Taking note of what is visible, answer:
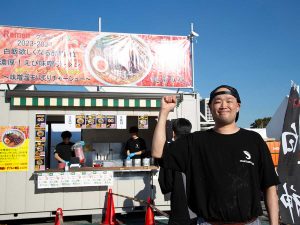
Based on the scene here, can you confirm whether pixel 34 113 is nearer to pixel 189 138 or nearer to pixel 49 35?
pixel 49 35

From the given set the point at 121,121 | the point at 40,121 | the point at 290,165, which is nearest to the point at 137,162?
the point at 121,121

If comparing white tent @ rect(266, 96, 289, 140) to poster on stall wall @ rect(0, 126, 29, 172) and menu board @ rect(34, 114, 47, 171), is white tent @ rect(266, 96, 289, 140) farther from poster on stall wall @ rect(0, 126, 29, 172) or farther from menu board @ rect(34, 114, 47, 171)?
poster on stall wall @ rect(0, 126, 29, 172)

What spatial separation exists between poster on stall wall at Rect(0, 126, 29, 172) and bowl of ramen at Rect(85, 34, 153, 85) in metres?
2.19

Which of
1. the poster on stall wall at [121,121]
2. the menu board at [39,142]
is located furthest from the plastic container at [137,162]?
the menu board at [39,142]

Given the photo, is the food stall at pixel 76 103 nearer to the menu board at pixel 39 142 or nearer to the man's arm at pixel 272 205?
the menu board at pixel 39 142

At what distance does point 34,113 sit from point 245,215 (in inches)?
262

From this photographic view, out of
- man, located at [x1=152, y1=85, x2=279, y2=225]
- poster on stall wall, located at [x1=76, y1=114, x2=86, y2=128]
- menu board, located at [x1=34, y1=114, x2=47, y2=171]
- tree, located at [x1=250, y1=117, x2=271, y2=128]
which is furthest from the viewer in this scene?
tree, located at [x1=250, y1=117, x2=271, y2=128]

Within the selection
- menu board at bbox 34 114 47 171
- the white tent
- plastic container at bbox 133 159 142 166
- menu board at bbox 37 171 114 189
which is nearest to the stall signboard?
menu board at bbox 34 114 47 171

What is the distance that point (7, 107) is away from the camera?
7.69 m

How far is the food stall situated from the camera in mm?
7637

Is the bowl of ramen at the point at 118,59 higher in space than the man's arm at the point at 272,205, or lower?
higher

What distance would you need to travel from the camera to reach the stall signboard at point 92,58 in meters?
7.83

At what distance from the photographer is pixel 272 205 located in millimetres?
2295

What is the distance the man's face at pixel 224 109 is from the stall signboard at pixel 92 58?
6.21 meters
